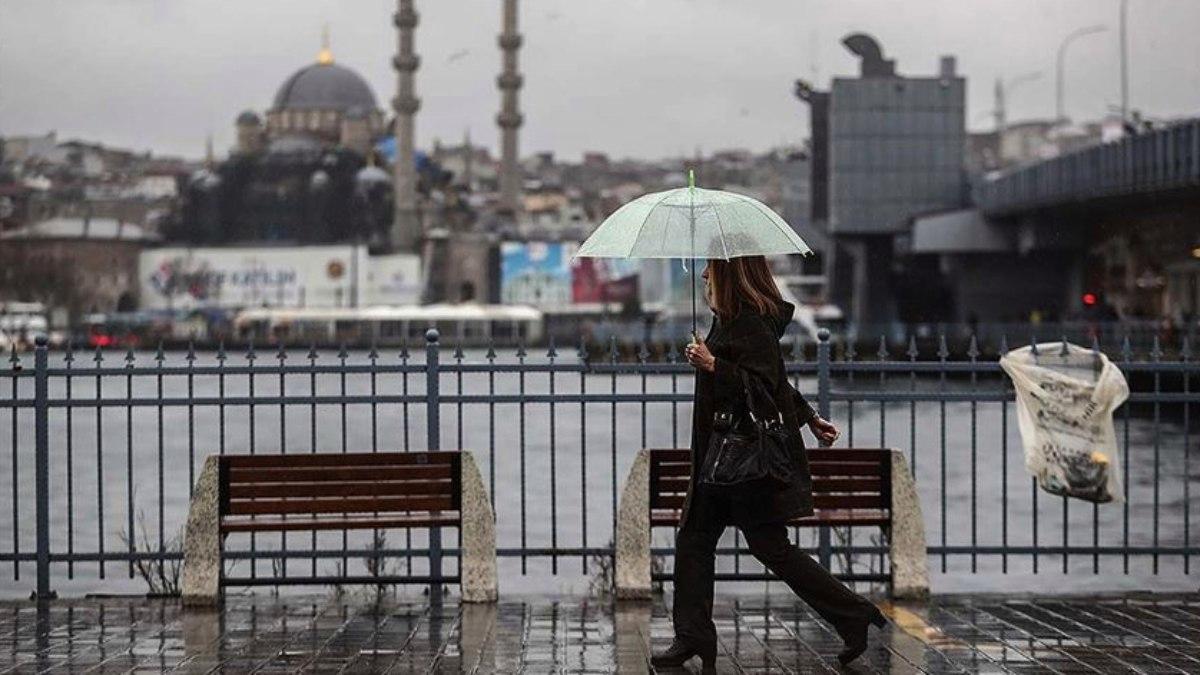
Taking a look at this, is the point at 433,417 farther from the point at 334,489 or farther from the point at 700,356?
the point at 700,356

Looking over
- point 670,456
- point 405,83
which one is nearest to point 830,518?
point 670,456

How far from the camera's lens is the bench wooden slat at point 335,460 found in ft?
32.1

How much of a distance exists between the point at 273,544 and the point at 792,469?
38.9 ft

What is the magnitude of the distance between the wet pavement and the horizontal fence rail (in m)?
0.58

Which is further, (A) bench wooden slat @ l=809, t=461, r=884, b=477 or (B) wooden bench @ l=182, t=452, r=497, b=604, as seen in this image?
(A) bench wooden slat @ l=809, t=461, r=884, b=477

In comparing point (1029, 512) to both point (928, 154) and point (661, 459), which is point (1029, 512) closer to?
point (661, 459)

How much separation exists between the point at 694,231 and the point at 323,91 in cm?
15956

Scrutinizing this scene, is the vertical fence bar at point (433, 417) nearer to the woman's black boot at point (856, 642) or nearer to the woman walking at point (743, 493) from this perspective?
the woman walking at point (743, 493)

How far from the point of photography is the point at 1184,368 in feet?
35.4

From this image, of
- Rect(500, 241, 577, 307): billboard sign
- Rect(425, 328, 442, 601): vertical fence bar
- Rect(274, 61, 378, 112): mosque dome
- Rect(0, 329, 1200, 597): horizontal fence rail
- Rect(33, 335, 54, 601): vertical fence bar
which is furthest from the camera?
Rect(274, 61, 378, 112): mosque dome

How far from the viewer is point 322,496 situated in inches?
385

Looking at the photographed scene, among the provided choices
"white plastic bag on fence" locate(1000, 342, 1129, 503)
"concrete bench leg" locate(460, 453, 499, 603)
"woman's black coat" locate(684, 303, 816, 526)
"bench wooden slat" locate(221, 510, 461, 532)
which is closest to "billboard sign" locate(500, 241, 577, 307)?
"white plastic bag on fence" locate(1000, 342, 1129, 503)

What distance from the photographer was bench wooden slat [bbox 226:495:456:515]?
9.73 m

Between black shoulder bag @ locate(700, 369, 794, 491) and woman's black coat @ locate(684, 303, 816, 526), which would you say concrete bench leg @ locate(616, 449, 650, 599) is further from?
black shoulder bag @ locate(700, 369, 794, 491)
